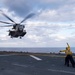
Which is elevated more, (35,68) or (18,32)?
(18,32)

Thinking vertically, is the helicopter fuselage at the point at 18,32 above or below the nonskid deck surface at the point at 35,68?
above

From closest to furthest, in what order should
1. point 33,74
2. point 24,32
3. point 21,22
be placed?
point 33,74
point 24,32
point 21,22

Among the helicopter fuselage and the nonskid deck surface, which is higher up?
the helicopter fuselage

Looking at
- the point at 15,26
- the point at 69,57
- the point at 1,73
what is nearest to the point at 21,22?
the point at 15,26

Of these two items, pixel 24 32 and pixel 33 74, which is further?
pixel 24 32

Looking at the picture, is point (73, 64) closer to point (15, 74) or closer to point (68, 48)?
point (68, 48)

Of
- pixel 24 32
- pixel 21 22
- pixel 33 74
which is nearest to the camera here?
pixel 33 74

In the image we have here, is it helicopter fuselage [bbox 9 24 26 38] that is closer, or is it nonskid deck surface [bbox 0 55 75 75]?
nonskid deck surface [bbox 0 55 75 75]

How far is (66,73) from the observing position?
2153 cm

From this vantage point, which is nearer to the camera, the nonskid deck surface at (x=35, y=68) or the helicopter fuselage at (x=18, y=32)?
the nonskid deck surface at (x=35, y=68)

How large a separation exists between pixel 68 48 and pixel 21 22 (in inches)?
1239

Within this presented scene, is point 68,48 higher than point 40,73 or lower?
higher

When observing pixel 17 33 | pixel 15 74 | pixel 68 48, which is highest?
pixel 17 33

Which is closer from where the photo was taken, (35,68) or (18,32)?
(35,68)
